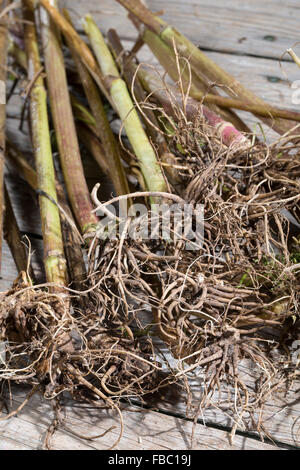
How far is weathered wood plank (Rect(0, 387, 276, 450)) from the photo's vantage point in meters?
1.02

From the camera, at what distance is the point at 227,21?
1.73m

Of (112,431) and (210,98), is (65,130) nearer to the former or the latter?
(210,98)

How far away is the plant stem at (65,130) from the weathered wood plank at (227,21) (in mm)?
218

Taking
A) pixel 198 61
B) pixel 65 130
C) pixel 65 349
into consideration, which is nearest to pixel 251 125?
pixel 198 61

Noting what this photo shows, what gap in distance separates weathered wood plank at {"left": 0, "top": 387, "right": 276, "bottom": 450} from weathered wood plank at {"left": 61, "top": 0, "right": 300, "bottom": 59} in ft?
3.43

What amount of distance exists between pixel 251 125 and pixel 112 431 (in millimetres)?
806

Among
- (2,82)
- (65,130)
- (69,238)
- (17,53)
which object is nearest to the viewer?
(69,238)

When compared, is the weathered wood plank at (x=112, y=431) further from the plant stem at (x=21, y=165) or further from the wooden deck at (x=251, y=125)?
the plant stem at (x=21, y=165)

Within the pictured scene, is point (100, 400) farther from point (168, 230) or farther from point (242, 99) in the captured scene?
point (242, 99)

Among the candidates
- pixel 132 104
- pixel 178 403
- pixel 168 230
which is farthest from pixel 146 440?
pixel 132 104

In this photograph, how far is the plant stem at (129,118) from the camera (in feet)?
3.68

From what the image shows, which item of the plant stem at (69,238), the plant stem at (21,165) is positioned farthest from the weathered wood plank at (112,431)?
the plant stem at (21,165)

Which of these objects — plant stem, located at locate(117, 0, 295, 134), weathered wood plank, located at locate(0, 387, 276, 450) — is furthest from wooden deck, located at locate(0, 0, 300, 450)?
plant stem, located at locate(117, 0, 295, 134)

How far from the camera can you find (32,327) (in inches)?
39.9
